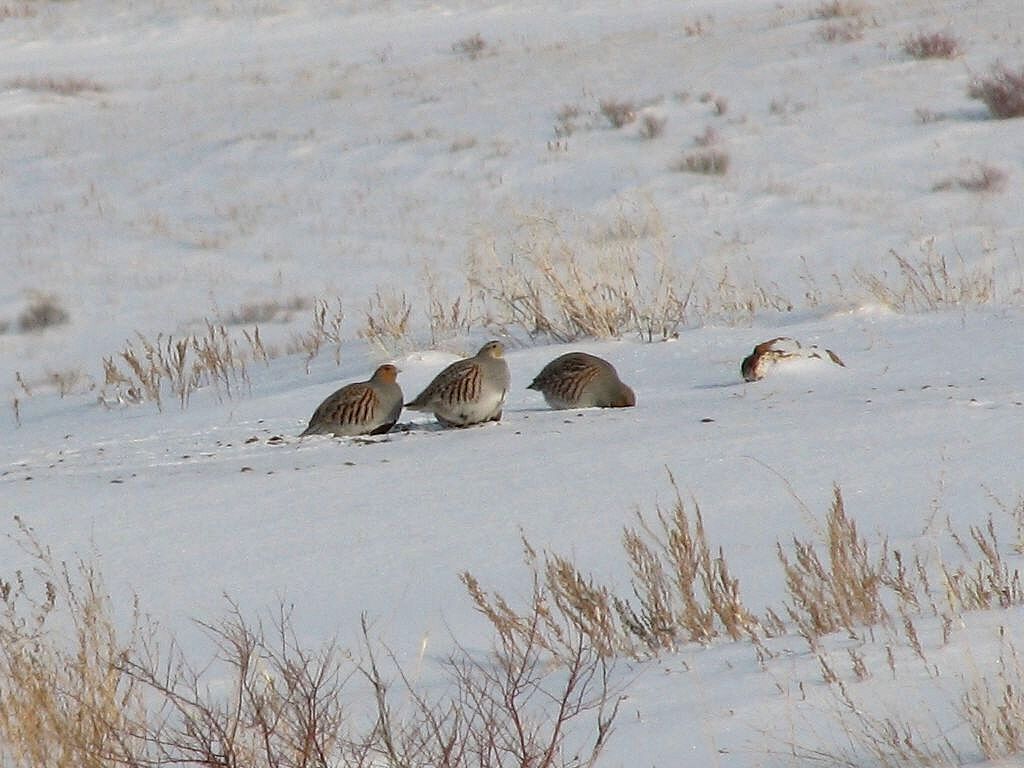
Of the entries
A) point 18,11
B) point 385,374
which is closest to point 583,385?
point 385,374

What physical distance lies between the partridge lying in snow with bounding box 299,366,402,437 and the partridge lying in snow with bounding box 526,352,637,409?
2.33ft

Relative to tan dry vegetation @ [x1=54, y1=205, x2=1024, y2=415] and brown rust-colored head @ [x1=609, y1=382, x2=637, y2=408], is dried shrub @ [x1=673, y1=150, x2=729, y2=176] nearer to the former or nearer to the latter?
tan dry vegetation @ [x1=54, y1=205, x2=1024, y2=415]

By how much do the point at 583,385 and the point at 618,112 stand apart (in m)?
12.4

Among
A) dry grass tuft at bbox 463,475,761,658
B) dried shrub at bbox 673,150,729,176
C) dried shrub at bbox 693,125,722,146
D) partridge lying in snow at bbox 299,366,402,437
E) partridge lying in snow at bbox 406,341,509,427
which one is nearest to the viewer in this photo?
dry grass tuft at bbox 463,475,761,658

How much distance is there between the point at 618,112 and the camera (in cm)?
1881

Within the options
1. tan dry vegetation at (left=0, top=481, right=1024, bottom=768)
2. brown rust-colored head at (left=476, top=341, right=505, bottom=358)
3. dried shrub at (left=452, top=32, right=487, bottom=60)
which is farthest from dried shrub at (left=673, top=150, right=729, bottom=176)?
tan dry vegetation at (left=0, top=481, right=1024, bottom=768)

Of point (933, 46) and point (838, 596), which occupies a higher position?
point (933, 46)

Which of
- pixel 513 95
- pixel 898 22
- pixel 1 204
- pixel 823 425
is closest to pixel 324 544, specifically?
pixel 823 425

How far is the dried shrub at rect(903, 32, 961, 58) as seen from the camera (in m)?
19.6

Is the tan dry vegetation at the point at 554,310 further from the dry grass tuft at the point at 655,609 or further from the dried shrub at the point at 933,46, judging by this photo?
the dried shrub at the point at 933,46

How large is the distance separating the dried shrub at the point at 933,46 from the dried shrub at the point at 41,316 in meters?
11.3

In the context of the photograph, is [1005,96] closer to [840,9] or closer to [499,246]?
[499,246]

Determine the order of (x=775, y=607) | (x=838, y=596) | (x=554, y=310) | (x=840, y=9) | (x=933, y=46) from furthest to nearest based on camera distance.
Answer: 1. (x=840, y=9)
2. (x=933, y=46)
3. (x=554, y=310)
4. (x=775, y=607)
5. (x=838, y=596)

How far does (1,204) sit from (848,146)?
969cm
